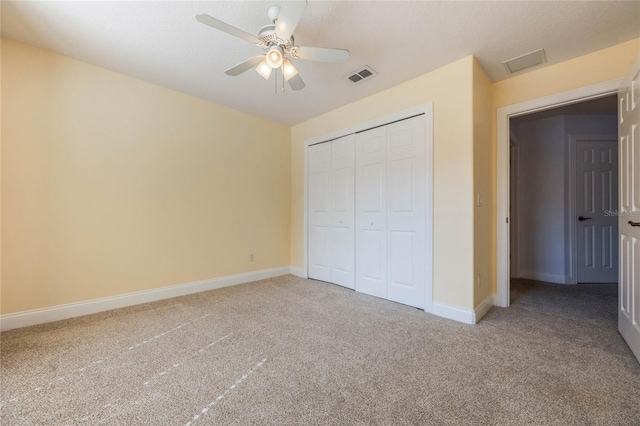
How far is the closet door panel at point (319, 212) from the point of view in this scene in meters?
3.93

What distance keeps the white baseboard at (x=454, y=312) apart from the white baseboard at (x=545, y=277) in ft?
8.60

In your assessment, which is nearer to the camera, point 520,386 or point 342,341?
point 520,386

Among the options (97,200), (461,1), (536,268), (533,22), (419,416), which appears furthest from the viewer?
(536,268)

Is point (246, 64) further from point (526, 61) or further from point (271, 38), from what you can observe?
point (526, 61)

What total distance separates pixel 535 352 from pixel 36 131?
181 inches

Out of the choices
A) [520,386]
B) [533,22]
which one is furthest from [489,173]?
[520,386]

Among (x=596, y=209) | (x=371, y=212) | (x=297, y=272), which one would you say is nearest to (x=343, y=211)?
(x=371, y=212)

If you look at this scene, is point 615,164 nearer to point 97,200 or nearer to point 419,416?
point 419,416

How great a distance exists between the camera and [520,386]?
1542mm

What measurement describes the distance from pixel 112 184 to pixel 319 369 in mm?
2824

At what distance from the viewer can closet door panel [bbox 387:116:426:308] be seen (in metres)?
2.83

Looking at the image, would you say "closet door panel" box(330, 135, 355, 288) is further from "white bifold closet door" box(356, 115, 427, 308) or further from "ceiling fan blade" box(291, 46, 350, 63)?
"ceiling fan blade" box(291, 46, 350, 63)

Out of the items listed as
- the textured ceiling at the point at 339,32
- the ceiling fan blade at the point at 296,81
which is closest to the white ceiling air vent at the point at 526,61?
the textured ceiling at the point at 339,32

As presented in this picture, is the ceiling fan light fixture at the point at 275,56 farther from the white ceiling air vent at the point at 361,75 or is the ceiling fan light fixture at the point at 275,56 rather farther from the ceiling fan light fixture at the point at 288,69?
the white ceiling air vent at the point at 361,75
